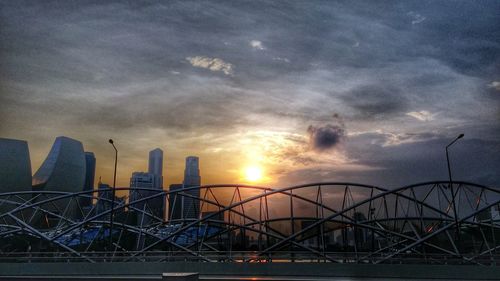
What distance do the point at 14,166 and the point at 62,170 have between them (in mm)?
20897

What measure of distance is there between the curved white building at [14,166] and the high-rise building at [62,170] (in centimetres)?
1228

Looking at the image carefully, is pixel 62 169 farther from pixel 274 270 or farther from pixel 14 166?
pixel 274 270

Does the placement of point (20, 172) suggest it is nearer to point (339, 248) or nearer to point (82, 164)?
point (82, 164)

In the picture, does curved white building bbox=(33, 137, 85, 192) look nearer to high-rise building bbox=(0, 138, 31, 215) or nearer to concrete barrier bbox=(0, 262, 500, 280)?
high-rise building bbox=(0, 138, 31, 215)

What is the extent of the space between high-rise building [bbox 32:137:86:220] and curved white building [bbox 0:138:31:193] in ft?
40.3

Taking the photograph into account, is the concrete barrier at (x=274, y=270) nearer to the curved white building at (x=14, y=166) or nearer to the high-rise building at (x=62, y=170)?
the curved white building at (x=14, y=166)

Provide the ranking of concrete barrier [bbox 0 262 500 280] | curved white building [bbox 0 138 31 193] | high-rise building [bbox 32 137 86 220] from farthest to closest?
high-rise building [bbox 32 137 86 220] < curved white building [bbox 0 138 31 193] < concrete barrier [bbox 0 262 500 280]

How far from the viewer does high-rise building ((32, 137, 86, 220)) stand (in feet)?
536

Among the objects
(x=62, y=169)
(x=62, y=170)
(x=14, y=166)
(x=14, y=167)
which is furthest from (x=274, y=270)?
(x=62, y=169)

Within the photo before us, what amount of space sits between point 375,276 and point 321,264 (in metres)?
4.09

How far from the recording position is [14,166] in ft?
487

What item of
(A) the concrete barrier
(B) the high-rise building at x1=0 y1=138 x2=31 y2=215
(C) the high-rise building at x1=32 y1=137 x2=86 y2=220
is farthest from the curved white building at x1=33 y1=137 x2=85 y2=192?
(A) the concrete barrier

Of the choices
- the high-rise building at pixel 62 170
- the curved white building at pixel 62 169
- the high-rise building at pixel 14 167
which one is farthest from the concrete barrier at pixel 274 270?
the curved white building at pixel 62 169

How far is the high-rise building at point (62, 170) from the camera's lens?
536 feet
